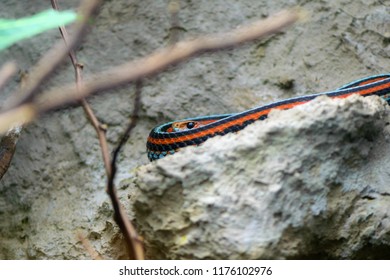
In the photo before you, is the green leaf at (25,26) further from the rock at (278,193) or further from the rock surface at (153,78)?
the rock surface at (153,78)

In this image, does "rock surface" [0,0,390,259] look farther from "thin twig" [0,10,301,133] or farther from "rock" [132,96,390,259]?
"thin twig" [0,10,301,133]

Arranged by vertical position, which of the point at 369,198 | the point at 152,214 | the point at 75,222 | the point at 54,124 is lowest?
the point at 75,222

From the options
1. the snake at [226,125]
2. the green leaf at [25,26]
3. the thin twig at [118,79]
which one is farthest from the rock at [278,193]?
the green leaf at [25,26]

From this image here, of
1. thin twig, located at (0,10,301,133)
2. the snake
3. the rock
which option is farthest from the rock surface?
thin twig, located at (0,10,301,133)

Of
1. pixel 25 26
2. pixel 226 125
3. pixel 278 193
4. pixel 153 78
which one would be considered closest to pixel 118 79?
Answer: pixel 25 26

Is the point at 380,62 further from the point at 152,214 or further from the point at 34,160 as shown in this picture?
the point at 34,160

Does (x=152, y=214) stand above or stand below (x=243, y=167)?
below

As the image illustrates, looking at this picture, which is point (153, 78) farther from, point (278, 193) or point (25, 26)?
point (25, 26)
